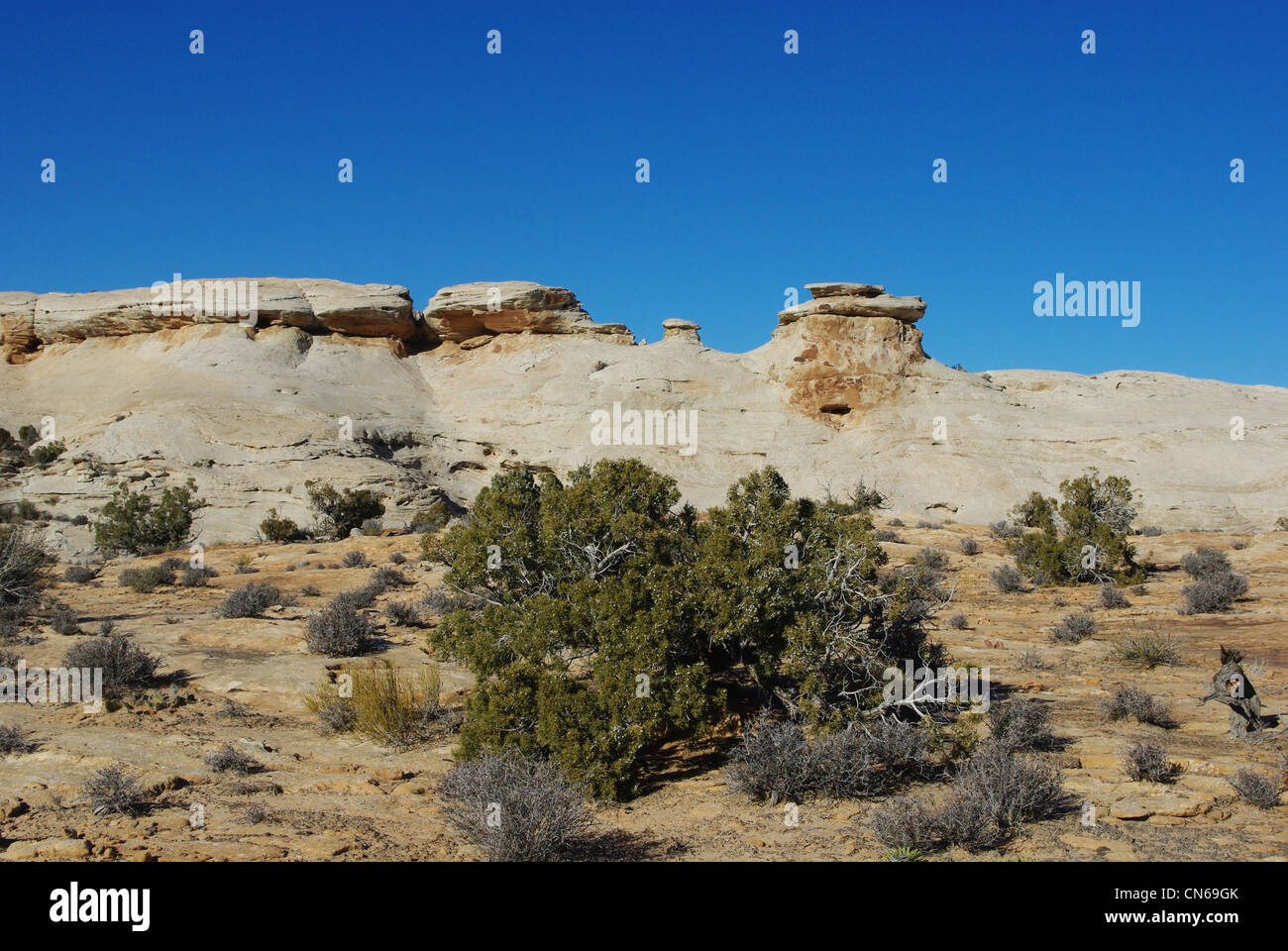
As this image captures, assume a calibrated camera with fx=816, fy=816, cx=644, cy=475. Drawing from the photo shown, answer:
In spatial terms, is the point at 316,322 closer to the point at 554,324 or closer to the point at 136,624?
the point at 554,324

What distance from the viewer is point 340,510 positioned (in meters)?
25.5

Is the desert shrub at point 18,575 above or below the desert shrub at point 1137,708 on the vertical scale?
above

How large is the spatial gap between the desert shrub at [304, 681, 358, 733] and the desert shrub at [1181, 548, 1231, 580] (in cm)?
1463

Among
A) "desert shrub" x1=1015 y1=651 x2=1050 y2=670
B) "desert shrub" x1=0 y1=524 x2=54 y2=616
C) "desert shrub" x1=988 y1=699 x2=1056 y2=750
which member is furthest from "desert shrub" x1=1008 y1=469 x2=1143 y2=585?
"desert shrub" x1=0 y1=524 x2=54 y2=616

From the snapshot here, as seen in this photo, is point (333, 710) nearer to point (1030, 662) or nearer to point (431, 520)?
point (1030, 662)

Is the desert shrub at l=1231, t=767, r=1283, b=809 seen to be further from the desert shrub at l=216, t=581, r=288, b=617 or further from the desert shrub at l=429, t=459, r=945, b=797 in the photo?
the desert shrub at l=216, t=581, r=288, b=617

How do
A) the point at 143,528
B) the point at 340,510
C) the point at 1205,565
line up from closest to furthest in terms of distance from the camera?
the point at 1205,565
the point at 143,528
the point at 340,510

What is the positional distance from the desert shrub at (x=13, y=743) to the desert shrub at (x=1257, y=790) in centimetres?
944

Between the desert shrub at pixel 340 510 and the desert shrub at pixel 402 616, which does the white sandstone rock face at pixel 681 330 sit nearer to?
the desert shrub at pixel 340 510

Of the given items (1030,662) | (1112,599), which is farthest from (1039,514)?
(1030,662)

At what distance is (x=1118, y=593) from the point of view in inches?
539

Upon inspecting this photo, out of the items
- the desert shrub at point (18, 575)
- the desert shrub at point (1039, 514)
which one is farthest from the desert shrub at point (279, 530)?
the desert shrub at point (1039, 514)

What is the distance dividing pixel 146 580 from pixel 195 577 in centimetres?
82

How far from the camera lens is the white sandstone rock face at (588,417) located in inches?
1204
